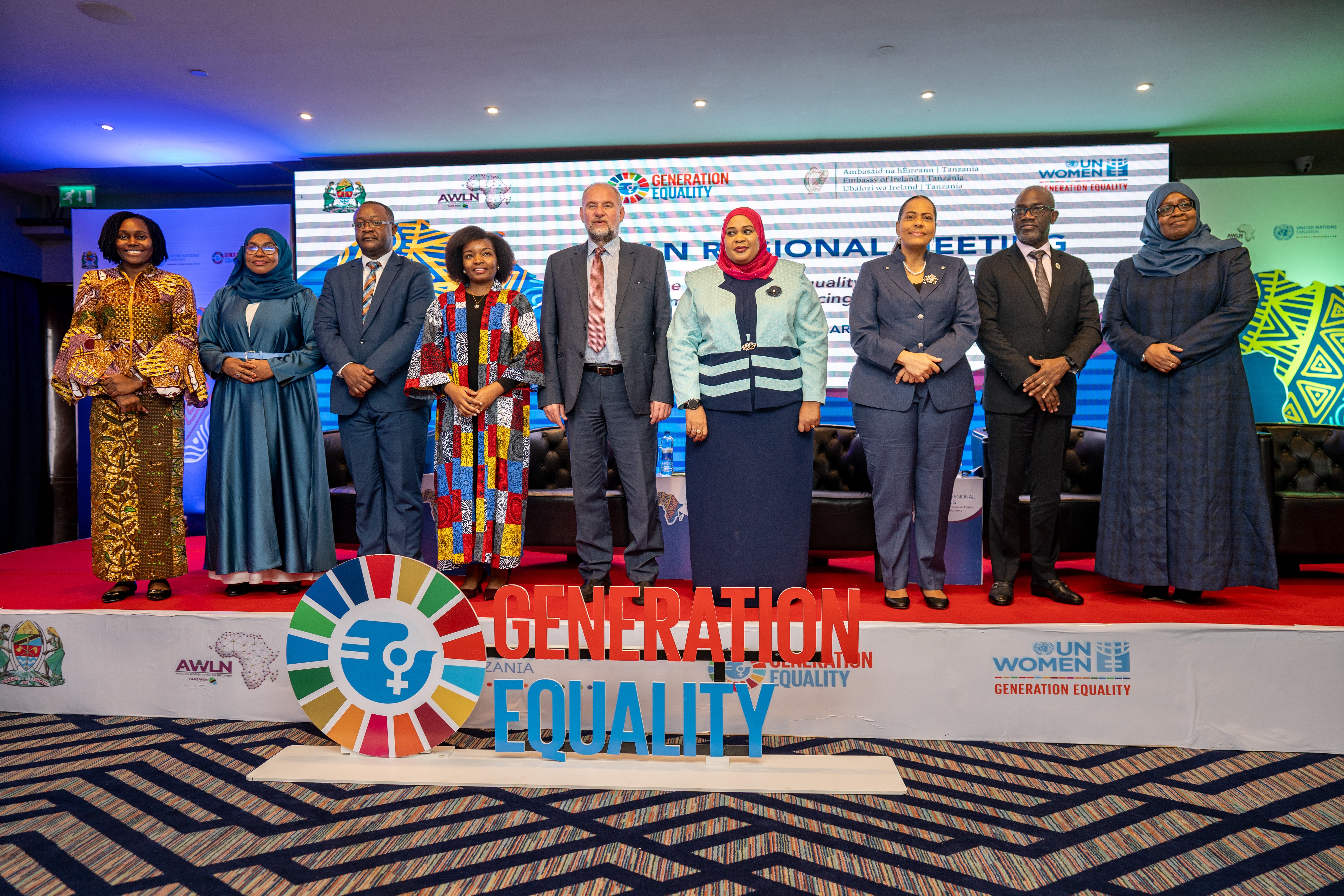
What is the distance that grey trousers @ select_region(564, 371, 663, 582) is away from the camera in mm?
2967

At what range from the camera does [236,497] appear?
3135mm

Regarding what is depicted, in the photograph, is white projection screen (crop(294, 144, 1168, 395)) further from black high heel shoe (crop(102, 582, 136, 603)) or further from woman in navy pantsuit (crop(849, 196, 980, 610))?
black high heel shoe (crop(102, 582, 136, 603))

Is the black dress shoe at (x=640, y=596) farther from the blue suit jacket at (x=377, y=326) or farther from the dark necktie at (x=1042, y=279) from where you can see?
the dark necktie at (x=1042, y=279)

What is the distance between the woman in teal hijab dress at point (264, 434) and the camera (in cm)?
313

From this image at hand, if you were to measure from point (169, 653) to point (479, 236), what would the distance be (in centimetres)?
190

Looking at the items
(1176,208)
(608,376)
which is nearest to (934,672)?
(608,376)

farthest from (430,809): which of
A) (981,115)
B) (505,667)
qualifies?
(981,115)

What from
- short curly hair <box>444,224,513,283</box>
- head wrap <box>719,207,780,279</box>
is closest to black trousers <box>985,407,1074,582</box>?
head wrap <box>719,207,780,279</box>

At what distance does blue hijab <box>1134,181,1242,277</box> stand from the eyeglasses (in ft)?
0.05

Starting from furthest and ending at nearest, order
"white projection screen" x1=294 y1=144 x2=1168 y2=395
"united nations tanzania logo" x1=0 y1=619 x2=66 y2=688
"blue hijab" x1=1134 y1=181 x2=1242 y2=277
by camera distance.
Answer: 1. "white projection screen" x1=294 y1=144 x2=1168 y2=395
2. "blue hijab" x1=1134 y1=181 x2=1242 y2=277
3. "united nations tanzania logo" x1=0 y1=619 x2=66 y2=688

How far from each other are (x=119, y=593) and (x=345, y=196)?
3.50 m

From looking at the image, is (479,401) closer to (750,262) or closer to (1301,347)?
(750,262)

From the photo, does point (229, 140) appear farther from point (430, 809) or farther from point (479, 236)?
point (430, 809)

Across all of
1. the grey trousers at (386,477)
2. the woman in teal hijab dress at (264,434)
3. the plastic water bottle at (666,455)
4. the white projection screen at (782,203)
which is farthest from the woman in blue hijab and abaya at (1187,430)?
the woman in teal hijab dress at (264,434)
